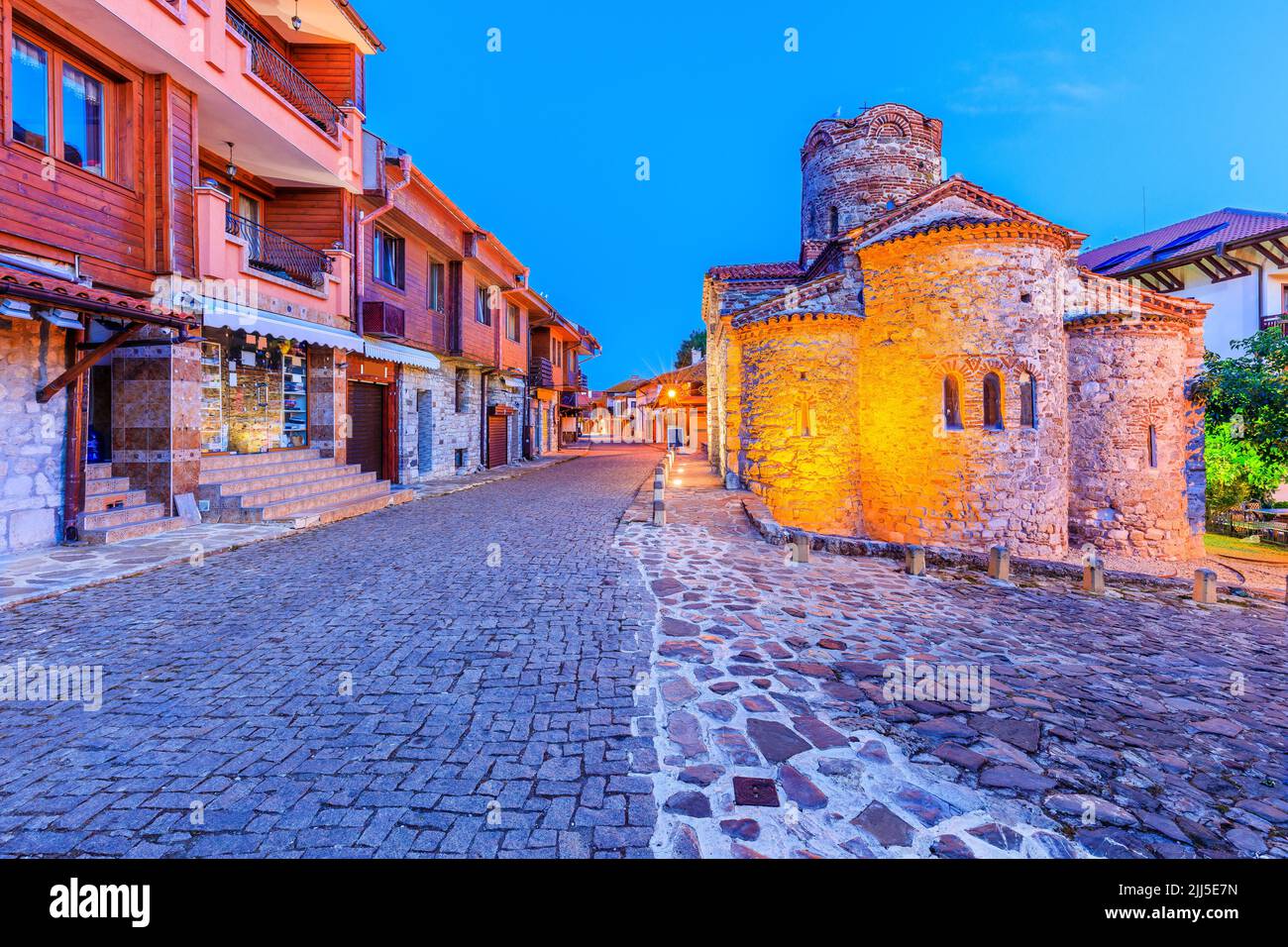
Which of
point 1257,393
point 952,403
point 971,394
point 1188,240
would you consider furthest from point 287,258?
point 1188,240

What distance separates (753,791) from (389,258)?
1734cm

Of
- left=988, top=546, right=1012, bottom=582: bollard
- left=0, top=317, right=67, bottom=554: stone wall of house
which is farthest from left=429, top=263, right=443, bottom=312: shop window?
left=988, top=546, right=1012, bottom=582: bollard

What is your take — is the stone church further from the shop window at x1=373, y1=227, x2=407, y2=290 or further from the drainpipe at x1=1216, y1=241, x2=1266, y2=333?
the drainpipe at x1=1216, y1=241, x2=1266, y2=333

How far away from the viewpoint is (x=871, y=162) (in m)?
21.6

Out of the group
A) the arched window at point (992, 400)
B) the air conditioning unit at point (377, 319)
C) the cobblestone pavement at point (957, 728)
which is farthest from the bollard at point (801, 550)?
the air conditioning unit at point (377, 319)

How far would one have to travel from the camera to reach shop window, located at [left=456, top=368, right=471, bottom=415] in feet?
66.5

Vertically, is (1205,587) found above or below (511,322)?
below

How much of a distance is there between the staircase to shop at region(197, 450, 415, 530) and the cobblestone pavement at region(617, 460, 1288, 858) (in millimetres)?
7484

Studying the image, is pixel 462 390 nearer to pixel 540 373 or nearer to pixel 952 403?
pixel 540 373

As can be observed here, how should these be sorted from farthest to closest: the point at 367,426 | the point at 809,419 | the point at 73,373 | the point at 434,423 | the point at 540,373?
the point at 540,373, the point at 434,423, the point at 367,426, the point at 809,419, the point at 73,373

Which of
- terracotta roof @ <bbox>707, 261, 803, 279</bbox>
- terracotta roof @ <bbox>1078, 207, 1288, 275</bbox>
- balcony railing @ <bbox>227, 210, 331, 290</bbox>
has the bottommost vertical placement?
balcony railing @ <bbox>227, 210, 331, 290</bbox>
